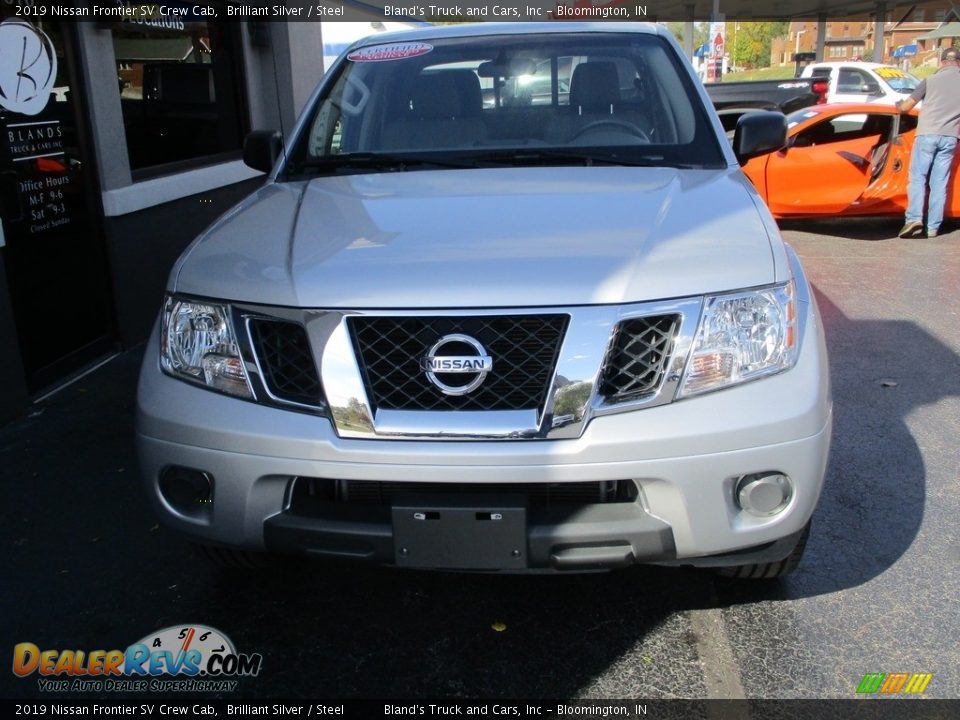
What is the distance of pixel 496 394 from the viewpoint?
2.32m

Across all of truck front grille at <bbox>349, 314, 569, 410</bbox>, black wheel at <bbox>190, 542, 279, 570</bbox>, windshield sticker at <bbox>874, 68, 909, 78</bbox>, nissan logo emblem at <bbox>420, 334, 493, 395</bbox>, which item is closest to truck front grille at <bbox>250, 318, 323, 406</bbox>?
truck front grille at <bbox>349, 314, 569, 410</bbox>

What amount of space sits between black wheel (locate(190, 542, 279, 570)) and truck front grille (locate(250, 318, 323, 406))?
70cm

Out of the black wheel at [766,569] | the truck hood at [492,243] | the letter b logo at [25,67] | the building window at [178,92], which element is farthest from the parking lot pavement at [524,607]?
the building window at [178,92]

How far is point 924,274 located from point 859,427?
3.98 metres

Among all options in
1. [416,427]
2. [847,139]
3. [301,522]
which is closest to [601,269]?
[416,427]

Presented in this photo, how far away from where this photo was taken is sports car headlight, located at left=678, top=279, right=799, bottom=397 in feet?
7.63

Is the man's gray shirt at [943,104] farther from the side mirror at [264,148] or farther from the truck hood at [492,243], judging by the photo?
the side mirror at [264,148]

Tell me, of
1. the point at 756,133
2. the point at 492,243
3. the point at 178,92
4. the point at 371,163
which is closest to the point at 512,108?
the point at 371,163

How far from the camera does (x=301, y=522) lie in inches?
93.5

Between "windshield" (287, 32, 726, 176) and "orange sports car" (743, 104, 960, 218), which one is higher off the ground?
"windshield" (287, 32, 726, 176)

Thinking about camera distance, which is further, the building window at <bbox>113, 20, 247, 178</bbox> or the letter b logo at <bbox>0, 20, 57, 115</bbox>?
the building window at <bbox>113, 20, 247, 178</bbox>

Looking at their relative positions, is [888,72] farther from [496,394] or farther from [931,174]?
[496,394]

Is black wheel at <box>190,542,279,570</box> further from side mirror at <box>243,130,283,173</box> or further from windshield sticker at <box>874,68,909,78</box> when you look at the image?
windshield sticker at <box>874,68,909,78</box>

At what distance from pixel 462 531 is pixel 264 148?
2.28m
